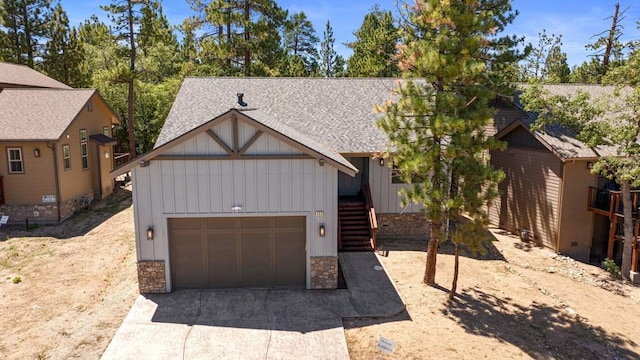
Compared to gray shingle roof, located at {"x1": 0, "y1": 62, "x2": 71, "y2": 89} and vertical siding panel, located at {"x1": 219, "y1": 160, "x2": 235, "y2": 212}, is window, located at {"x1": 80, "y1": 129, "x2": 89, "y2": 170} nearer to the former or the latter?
gray shingle roof, located at {"x1": 0, "y1": 62, "x2": 71, "y2": 89}

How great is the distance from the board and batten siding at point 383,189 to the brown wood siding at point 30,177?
13.5m

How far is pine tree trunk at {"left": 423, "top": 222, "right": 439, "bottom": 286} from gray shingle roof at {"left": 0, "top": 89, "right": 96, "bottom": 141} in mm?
15565

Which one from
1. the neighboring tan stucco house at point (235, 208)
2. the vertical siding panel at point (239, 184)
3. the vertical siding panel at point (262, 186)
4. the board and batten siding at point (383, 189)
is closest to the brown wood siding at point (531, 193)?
the board and batten siding at point (383, 189)

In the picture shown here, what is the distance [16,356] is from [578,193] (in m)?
17.0

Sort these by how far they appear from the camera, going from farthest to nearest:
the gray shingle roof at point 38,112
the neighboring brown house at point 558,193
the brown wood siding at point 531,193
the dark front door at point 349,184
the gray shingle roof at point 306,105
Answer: the gray shingle roof at point 38,112 → the dark front door at point 349,184 → the gray shingle roof at point 306,105 → the brown wood siding at point 531,193 → the neighboring brown house at point 558,193

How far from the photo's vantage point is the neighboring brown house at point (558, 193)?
15.0 meters

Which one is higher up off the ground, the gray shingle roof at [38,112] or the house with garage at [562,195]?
the gray shingle roof at [38,112]

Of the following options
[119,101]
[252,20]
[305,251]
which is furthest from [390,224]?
[119,101]

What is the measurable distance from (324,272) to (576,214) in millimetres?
9973

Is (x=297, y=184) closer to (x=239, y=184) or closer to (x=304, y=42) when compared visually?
(x=239, y=184)

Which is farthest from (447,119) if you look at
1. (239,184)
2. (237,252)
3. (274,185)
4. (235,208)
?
(237,252)

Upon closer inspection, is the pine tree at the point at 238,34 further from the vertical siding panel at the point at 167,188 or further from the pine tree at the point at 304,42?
the vertical siding panel at the point at 167,188

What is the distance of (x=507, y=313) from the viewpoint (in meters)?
10.8

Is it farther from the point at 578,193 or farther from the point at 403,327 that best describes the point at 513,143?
the point at 403,327
